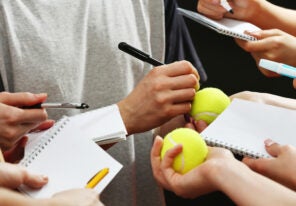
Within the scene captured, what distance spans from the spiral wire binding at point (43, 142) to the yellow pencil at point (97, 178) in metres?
0.13

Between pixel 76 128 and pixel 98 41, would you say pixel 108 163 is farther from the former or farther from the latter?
pixel 98 41

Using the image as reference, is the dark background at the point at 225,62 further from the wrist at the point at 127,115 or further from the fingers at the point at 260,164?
the fingers at the point at 260,164

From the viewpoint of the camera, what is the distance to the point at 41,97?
0.95 metres

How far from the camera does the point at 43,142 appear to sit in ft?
2.99

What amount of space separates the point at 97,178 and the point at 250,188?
0.27 meters

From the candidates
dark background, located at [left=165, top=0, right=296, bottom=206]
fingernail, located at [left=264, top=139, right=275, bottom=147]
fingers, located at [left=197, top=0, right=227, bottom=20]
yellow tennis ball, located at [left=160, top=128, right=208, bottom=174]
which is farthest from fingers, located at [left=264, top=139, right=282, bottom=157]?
dark background, located at [left=165, top=0, right=296, bottom=206]

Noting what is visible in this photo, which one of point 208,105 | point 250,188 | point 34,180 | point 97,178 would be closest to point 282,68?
point 208,105

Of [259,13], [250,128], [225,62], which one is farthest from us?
[225,62]

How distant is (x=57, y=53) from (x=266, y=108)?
0.52 metres

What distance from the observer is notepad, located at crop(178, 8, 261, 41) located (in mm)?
1252

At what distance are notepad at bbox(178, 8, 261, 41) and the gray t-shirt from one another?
10cm

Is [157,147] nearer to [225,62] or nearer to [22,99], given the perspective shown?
[22,99]

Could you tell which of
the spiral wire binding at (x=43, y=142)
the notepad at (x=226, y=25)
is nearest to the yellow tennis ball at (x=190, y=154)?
the spiral wire binding at (x=43, y=142)

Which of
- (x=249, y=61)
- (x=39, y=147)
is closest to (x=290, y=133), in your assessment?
(x=39, y=147)
